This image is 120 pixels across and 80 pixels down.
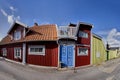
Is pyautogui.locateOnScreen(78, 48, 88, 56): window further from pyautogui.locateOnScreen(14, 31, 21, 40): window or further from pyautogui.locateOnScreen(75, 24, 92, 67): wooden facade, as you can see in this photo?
pyautogui.locateOnScreen(14, 31, 21, 40): window

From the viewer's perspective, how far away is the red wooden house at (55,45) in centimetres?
1908

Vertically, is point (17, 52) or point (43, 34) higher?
point (43, 34)

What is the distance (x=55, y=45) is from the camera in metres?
19.0

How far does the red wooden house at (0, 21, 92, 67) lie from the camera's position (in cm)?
1908

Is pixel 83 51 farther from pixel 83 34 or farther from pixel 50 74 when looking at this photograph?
pixel 50 74

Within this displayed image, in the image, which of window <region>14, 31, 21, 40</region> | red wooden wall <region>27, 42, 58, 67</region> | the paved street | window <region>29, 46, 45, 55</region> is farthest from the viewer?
window <region>14, 31, 21, 40</region>

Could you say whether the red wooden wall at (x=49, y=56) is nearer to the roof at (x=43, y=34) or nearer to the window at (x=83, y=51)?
the roof at (x=43, y=34)

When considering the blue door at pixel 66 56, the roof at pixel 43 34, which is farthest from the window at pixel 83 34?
the roof at pixel 43 34

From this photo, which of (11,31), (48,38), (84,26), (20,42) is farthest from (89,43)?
(11,31)

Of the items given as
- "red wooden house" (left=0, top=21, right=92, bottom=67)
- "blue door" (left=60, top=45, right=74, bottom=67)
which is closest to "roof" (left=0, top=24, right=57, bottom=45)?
"red wooden house" (left=0, top=21, right=92, bottom=67)

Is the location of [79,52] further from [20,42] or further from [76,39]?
[20,42]

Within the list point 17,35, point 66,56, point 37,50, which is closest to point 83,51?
point 66,56

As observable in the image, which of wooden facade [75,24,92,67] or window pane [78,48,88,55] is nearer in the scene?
wooden facade [75,24,92,67]

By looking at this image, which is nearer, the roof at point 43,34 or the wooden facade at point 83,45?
the roof at point 43,34
